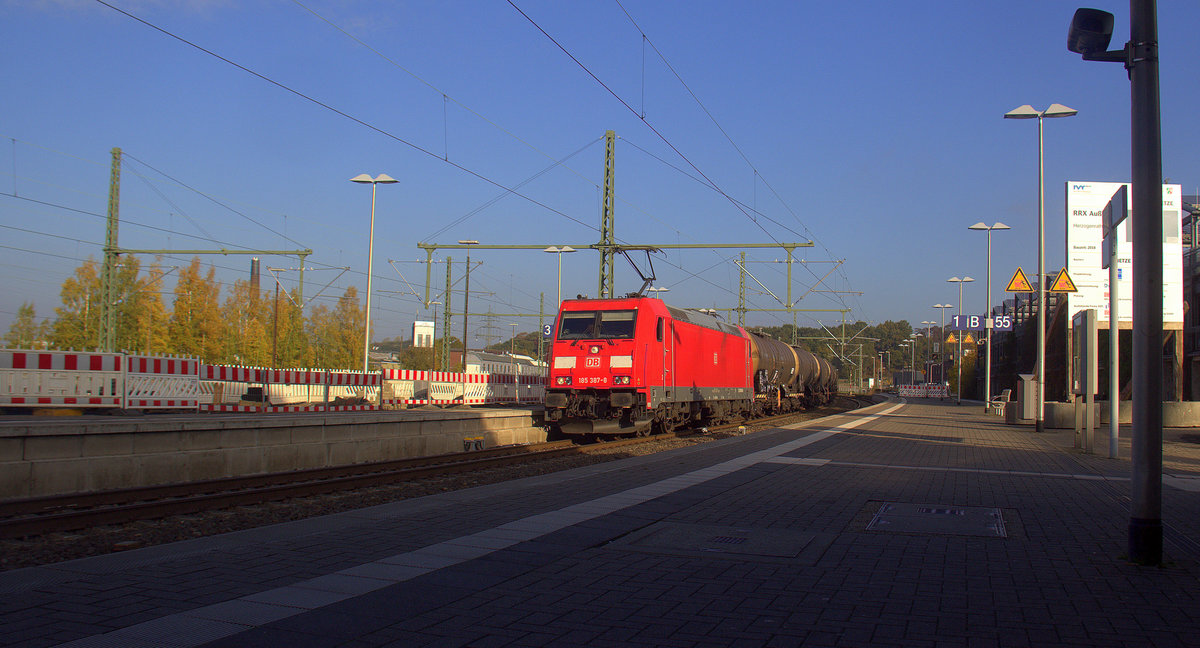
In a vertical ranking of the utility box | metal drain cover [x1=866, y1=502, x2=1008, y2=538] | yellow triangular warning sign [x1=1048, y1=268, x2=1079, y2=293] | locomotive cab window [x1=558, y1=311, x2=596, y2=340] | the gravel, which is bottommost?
the gravel

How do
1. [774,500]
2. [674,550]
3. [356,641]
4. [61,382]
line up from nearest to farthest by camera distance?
[356,641] < [674,550] < [774,500] < [61,382]

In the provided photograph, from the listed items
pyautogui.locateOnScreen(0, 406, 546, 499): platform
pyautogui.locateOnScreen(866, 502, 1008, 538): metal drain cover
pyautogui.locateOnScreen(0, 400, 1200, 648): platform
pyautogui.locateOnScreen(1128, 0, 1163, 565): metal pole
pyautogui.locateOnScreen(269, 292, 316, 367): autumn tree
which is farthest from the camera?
pyautogui.locateOnScreen(269, 292, 316, 367): autumn tree

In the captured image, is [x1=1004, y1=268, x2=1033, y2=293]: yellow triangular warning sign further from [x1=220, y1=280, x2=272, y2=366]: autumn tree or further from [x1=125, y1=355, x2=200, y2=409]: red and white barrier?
[x1=220, y1=280, x2=272, y2=366]: autumn tree

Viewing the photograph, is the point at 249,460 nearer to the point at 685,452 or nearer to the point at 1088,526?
the point at 685,452

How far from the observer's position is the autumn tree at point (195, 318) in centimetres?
4356

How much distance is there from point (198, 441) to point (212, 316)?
35.0 meters

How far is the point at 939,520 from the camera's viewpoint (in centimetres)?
857

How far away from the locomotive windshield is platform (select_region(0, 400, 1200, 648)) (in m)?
9.55

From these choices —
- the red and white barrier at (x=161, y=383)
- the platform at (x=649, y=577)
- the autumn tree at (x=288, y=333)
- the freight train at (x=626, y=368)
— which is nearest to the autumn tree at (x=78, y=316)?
the autumn tree at (x=288, y=333)

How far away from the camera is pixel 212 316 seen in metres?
44.4

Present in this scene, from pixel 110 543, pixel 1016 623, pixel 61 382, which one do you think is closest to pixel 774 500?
pixel 1016 623

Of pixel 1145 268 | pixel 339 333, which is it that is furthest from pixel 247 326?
pixel 1145 268

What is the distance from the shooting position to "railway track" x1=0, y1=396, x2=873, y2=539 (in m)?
8.62

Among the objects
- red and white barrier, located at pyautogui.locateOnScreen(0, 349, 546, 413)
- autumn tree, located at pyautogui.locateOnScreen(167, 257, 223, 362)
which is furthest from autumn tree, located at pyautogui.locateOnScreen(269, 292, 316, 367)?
red and white barrier, located at pyautogui.locateOnScreen(0, 349, 546, 413)
